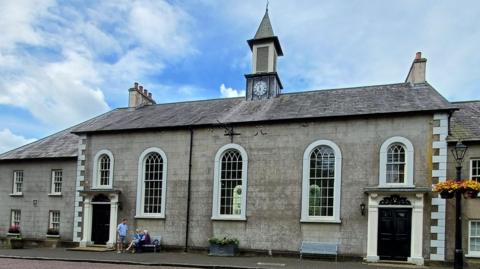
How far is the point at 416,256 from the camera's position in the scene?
19.1 m

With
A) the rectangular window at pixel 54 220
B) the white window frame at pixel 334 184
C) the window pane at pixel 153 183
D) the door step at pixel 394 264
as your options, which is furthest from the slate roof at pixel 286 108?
the door step at pixel 394 264

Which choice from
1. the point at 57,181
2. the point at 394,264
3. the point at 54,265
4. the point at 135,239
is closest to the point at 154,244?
the point at 135,239

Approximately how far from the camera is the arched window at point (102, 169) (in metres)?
25.4

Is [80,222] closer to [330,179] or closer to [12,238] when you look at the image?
[12,238]

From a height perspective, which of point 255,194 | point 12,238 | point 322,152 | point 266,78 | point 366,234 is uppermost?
point 266,78

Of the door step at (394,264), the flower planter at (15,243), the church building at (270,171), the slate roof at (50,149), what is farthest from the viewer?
the slate roof at (50,149)

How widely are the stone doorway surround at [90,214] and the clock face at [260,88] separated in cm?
884

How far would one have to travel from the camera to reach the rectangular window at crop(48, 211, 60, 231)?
27.1m

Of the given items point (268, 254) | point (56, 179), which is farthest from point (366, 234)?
point (56, 179)

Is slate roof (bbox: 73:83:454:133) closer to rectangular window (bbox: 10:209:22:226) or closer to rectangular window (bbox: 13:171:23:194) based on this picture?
rectangular window (bbox: 13:171:23:194)

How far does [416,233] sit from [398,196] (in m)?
1.59

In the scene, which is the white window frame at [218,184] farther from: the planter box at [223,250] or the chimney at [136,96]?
the chimney at [136,96]

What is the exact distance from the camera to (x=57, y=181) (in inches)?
1089

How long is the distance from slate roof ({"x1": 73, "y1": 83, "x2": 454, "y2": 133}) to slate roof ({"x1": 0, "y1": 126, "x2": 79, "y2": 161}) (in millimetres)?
2120
